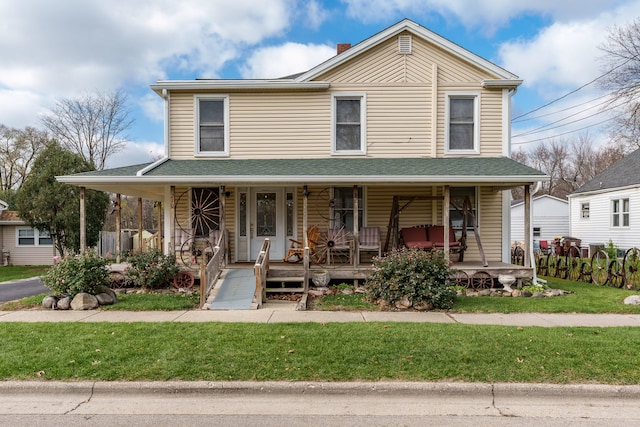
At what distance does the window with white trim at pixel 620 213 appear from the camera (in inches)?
772

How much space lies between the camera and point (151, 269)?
31.6 ft

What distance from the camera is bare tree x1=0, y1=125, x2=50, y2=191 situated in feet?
118

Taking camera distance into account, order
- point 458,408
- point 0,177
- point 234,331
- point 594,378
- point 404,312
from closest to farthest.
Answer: point 458,408 → point 594,378 → point 234,331 → point 404,312 → point 0,177

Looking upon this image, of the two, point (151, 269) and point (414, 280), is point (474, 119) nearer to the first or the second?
point (414, 280)

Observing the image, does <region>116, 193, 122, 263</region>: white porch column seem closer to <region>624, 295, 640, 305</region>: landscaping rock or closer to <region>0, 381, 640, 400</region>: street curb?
<region>0, 381, 640, 400</region>: street curb

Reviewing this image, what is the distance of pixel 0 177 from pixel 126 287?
34.6 meters

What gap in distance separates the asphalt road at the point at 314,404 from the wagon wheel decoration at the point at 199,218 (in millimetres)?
6850

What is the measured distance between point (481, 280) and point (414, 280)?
309 cm

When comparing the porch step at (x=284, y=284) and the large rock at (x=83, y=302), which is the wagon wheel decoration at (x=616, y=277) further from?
the large rock at (x=83, y=302)

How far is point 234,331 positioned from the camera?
20.3ft

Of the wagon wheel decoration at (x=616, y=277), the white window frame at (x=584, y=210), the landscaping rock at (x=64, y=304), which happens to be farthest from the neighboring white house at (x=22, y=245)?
the white window frame at (x=584, y=210)

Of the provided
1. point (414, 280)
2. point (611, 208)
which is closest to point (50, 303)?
point (414, 280)

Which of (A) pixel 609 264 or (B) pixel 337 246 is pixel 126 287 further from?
(A) pixel 609 264

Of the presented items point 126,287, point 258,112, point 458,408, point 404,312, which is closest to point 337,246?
point 404,312
